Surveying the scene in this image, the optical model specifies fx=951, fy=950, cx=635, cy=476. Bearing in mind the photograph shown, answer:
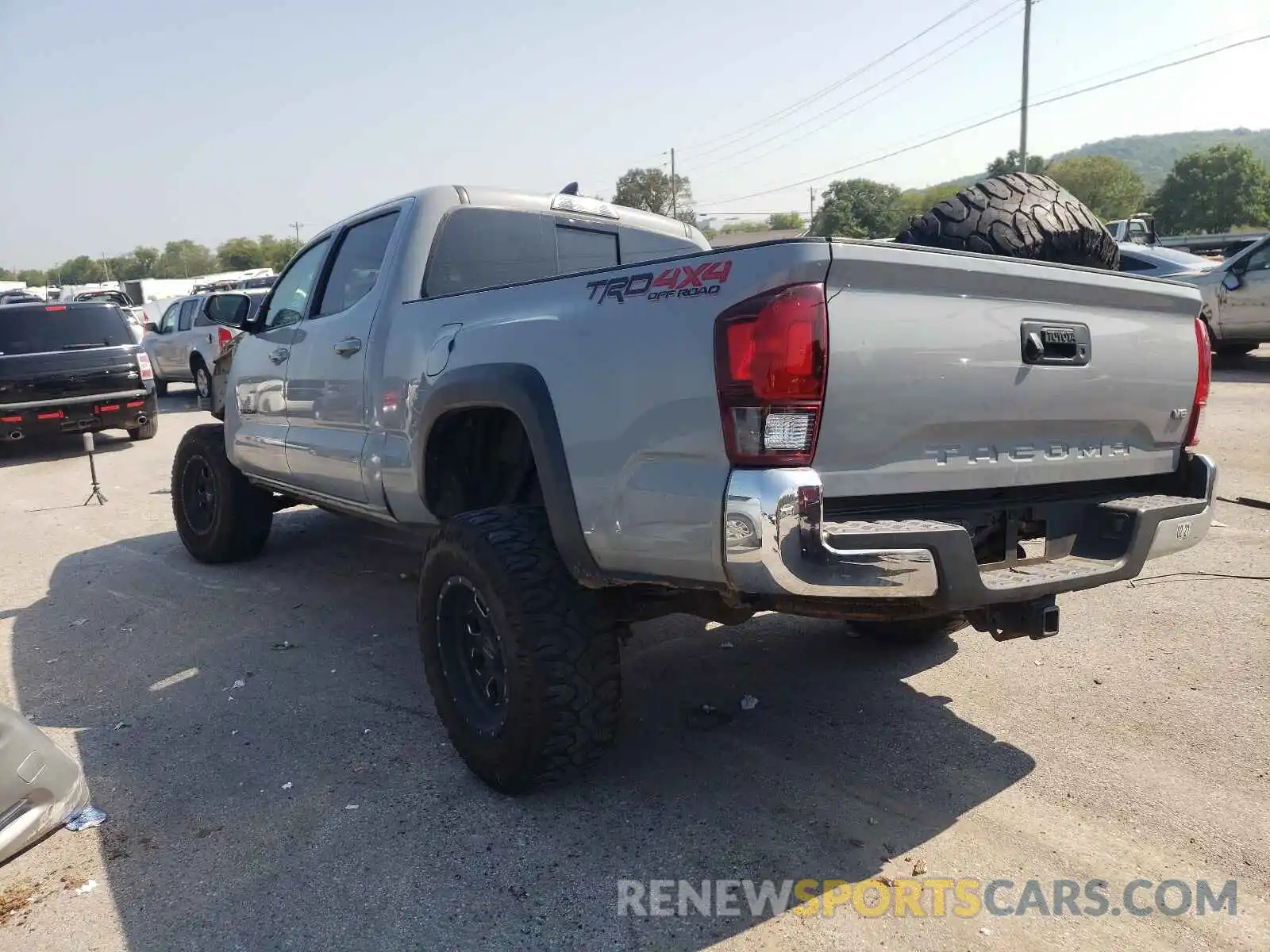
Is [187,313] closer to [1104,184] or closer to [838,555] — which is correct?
[838,555]

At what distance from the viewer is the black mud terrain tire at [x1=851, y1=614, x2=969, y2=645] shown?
4188 millimetres

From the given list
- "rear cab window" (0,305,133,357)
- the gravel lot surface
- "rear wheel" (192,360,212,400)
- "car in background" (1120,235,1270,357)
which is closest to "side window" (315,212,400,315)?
the gravel lot surface

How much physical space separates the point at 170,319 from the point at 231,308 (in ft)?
46.5

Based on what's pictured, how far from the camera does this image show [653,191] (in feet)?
193

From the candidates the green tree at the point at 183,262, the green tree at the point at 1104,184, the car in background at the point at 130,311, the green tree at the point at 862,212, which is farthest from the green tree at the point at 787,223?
the green tree at the point at 183,262

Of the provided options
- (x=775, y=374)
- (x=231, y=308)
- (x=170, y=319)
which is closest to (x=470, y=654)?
(x=775, y=374)

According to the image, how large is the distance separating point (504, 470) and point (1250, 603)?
369 cm

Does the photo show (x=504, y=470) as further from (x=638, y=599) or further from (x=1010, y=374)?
(x=1010, y=374)

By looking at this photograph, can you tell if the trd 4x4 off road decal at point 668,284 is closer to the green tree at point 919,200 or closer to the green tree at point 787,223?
the green tree at point 919,200

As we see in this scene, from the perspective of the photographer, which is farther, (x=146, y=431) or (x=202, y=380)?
(x=202, y=380)

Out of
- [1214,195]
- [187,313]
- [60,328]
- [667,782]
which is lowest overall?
[667,782]

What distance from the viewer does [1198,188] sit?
240 feet

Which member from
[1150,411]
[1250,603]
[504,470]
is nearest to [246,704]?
[504,470]

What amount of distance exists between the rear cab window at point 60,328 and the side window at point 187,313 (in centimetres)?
596
